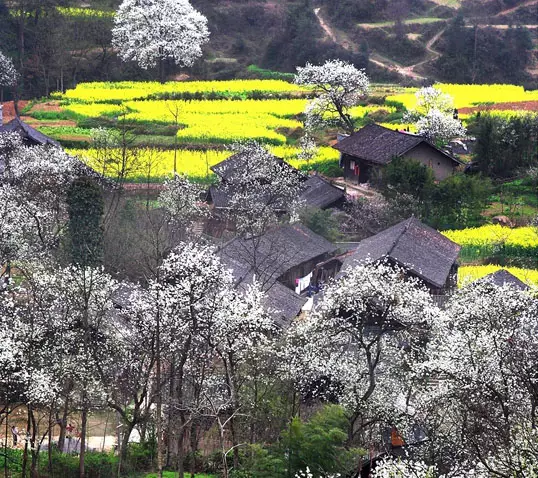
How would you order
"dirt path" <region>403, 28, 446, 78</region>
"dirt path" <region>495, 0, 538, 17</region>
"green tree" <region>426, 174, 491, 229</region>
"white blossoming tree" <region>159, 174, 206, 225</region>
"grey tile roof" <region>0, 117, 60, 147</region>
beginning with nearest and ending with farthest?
"white blossoming tree" <region>159, 174, 206, 225</region>, "green tree" <region>426, 174, 491, 229</region>, "grey tile roof" <region>0, 117, 60, 147</region>, "dirt path" <region>403, 28, 446, 78</region>, "dirt path" <region>495, 0, 538, 17</region>

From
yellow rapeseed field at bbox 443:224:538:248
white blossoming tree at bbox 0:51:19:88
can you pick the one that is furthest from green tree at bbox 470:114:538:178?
white blossoming tree at bbox 0:51:19:88

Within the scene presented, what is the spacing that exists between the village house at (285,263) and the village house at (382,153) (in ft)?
29.9

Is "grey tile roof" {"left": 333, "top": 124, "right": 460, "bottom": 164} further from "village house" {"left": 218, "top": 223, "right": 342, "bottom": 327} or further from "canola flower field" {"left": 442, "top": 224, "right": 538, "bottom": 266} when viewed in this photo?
"village house" {"left": 218, "top": 223, "right": 342, "bottom": 327}

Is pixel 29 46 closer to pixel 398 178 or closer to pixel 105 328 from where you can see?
pixel 398 178

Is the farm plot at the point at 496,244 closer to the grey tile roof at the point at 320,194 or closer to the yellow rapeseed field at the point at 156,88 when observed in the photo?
the grey tile roof at the point at 320,194

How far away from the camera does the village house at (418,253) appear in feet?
105

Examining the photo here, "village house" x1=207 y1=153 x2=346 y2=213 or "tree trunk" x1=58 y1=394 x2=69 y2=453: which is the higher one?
"village house" x1=207 y1=153 x2=346 y2=213

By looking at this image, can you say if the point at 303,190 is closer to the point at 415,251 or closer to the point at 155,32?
the point at 415,251

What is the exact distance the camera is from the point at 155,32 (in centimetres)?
6788

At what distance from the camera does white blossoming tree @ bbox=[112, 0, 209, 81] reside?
6769 cm

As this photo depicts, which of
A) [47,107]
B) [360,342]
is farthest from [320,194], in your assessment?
[47,107]

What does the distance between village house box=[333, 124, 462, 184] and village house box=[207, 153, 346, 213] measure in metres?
2.95

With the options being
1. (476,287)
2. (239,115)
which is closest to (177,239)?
(476,287)

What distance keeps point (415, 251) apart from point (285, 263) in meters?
4.25
